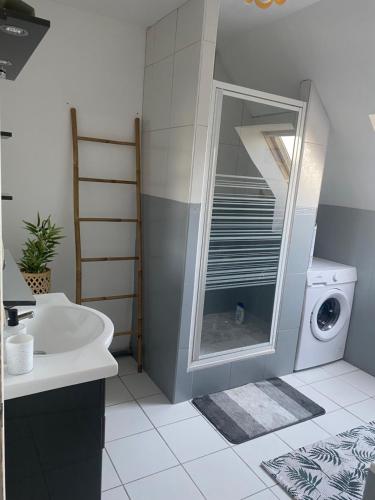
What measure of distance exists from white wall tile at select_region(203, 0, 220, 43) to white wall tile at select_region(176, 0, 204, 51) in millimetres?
25

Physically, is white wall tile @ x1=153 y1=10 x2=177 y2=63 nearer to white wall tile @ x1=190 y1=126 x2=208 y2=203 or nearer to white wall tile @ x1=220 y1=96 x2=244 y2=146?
white wall tile @ x1=220 y1=96 x2=244 y2=146

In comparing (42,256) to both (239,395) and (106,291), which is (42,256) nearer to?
(106,291)

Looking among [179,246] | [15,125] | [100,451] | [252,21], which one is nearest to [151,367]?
[179,246]

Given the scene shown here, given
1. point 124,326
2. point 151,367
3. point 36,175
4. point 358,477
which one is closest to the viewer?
point 358,477

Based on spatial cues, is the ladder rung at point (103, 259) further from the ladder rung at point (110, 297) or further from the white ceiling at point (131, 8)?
the white ceiling at point (131, 8)

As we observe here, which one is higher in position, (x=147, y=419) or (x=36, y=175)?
(x=36, y=175)

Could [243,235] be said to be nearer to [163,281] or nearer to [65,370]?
[163,281]

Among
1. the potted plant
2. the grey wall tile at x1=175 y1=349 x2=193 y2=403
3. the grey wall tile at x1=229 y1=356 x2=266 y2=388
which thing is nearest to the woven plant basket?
the potted plant

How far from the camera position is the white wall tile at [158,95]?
251 centimetres

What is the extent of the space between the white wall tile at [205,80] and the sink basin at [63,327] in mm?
1296

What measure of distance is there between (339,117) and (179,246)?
4.91ft

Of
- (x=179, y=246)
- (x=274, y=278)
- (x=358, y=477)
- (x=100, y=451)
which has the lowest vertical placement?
(x=358, y=477)

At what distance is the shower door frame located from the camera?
2369mm

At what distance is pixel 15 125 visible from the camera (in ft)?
8.09
